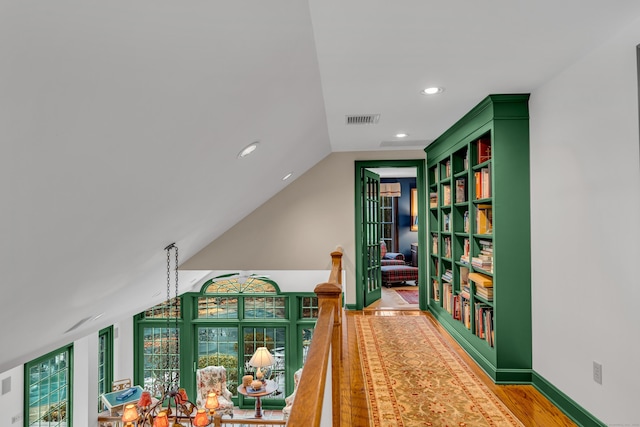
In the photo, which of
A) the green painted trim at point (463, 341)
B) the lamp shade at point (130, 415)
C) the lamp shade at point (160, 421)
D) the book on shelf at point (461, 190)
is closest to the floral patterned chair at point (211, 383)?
the lamp shade at point (130, 415)

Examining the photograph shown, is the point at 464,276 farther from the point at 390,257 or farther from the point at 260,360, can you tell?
the point at 390,257

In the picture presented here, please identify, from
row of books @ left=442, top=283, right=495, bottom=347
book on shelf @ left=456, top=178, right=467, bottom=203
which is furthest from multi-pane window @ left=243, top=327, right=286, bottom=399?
book on shelf @ left=456, top=178, right=467, bottom=203

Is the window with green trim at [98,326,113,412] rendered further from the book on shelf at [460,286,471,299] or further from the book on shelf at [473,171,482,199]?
the book on shelf at [473,171,482,199]

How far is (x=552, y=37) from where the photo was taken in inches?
87.0

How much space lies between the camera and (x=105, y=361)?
755cm

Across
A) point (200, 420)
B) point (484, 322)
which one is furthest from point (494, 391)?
point (200, 420)

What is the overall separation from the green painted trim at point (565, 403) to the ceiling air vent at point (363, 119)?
263 centimetres

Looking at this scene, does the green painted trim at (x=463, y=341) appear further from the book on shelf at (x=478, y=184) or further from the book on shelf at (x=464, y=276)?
the book on shelf at (x=478, y=184)

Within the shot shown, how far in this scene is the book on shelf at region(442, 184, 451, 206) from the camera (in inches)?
187

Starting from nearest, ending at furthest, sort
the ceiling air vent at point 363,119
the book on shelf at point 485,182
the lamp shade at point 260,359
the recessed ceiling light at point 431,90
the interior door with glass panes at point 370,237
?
the recessed ceiling light at point 431,90, the book on shelf at point 485,182, the ceiling air vent at point 363,119, the interior door with glass panes at point 370,237, the lamp shade at point 260,359

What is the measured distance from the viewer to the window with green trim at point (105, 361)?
739 cm

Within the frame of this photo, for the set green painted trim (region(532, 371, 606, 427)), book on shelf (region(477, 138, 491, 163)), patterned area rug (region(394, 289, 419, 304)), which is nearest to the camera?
green painted trim (region(532, 371, 606, 427))

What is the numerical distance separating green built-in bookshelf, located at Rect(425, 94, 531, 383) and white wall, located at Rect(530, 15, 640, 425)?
10cm

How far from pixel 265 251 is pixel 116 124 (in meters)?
4.29
